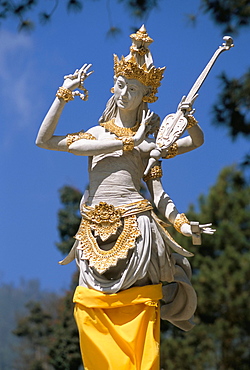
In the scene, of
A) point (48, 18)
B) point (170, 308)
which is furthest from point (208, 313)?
point (170, 308)

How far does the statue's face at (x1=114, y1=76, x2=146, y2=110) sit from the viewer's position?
20.6 ft

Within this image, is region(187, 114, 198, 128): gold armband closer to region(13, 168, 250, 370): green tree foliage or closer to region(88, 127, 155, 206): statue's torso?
region(88, 127, 155, 206): statue's torso

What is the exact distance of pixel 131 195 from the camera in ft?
20.2

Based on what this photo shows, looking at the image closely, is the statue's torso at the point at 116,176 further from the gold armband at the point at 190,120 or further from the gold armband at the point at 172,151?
the gold armband at the point at 190,120

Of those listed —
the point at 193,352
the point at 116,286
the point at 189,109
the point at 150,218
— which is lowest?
the point at 193,352

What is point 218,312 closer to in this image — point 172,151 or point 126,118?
point 172,151

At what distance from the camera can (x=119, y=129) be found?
248 inches

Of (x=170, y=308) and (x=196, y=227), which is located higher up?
(x=196, y=227)

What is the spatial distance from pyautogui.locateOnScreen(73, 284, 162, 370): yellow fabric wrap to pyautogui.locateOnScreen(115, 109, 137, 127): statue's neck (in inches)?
46.4

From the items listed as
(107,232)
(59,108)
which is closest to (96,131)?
(59,108)

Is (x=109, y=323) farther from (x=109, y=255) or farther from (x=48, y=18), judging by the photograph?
(x=48, y=18)

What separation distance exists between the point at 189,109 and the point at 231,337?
9.33 meters

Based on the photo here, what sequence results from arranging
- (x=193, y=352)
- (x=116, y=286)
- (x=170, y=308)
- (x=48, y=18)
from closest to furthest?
(x=116, y=286)
(x=170, y=308)
(x=48, y=18)
(x=193, y=352)

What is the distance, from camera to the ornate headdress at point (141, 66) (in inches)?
245
